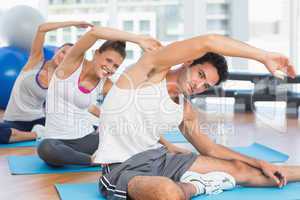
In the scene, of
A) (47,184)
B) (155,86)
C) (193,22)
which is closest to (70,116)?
(47,184)

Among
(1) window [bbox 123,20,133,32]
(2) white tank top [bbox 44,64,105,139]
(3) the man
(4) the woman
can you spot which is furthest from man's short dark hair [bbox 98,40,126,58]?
(1) window [bbox 123,20,133,32]

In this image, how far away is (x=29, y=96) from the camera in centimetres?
345

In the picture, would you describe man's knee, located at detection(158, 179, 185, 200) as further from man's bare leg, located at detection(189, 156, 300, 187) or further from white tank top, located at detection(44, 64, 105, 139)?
white tank top, located at detection(44, 64, 105, 139)

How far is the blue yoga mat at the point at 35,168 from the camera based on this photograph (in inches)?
106

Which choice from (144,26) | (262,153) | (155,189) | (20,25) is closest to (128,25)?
(144,26)

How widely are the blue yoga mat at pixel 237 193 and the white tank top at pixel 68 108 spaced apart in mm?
469

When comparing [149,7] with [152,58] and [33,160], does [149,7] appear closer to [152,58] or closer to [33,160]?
[33,160]

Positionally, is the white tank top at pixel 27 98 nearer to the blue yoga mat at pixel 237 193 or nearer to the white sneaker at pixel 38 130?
the white sneaker at pixel 38 130

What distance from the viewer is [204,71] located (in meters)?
1.99

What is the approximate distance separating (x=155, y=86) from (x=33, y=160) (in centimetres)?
123

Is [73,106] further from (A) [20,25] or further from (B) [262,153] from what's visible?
(A) [20,25]

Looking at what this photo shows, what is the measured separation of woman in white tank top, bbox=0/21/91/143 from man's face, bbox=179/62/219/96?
1.40 metres

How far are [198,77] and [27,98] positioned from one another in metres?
1.76

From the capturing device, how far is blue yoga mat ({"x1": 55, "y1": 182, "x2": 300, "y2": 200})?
6.88ft
